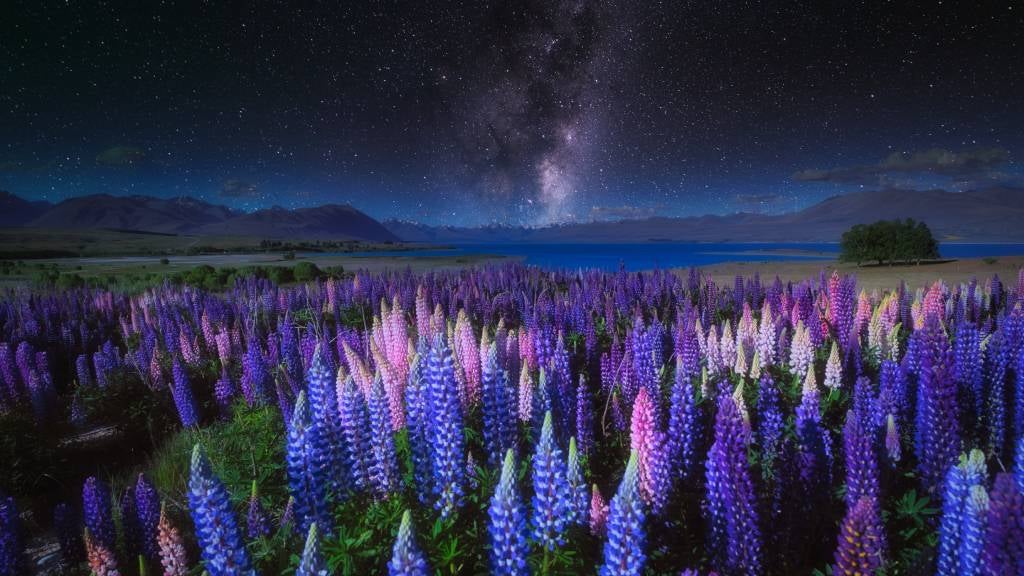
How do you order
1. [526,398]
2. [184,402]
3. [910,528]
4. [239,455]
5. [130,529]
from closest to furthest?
[910,528] < [130,529] < [526,398] < [239,455] < [184,402]

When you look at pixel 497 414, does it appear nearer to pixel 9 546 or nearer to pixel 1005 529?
pixel 1005 529

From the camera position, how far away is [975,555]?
2.12m

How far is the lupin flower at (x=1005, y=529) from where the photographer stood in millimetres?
1951

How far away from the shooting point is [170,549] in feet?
9.02

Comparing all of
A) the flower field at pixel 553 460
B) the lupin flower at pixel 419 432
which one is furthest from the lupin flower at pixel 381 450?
the lupin flower at pixel 419 432

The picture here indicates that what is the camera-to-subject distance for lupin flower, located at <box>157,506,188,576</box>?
107 inches

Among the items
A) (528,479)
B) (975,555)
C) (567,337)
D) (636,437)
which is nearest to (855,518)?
(975,555)

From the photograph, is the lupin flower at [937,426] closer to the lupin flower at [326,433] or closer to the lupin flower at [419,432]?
the lupin flower at [419,432]

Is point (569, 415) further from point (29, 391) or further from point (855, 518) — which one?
point (29, 391)

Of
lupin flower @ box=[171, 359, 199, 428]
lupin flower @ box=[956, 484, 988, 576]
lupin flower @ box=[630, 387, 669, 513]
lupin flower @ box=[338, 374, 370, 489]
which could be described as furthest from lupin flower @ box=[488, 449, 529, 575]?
lupin flower @ box=[171, 359, 199, 428]

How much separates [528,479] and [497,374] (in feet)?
2.93

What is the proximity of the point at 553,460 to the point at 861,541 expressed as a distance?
1431 millimetres

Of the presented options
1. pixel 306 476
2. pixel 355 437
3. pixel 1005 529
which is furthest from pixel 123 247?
pixel 1005 529

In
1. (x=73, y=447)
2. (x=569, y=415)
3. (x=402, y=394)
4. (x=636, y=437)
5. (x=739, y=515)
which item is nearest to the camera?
(x=739, y=515)
